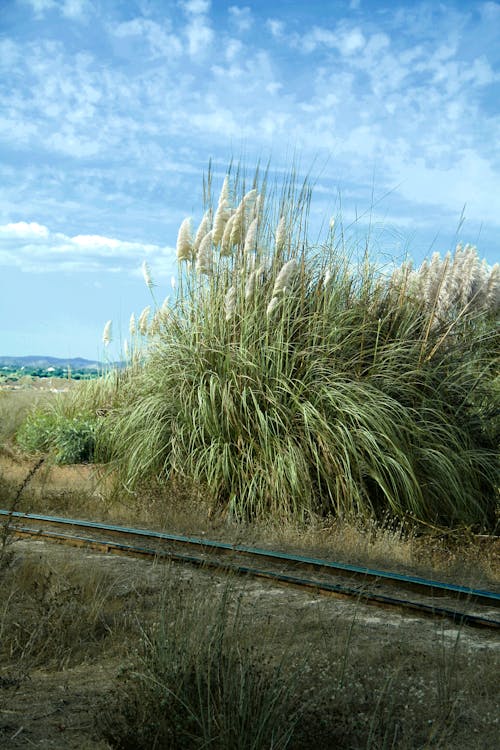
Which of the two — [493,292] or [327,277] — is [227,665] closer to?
[327,277]

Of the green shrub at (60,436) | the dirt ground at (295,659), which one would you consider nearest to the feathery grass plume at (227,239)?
the dirt ground at (295,659)

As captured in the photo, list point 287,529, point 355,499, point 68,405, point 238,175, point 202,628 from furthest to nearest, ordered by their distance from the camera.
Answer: point 68,405
point 238,175
point 355,499
point 287,529
point 202,628

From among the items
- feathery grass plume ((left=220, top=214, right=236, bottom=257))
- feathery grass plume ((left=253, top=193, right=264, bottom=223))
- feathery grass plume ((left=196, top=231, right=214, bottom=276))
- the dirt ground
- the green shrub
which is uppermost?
feathery grass plume ((left=253, top=193, right=264, bottom=223))

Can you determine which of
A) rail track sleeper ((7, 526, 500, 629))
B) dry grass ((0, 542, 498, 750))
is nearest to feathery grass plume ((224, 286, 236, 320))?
rail track sleeper ((7, 526, 500, 629))

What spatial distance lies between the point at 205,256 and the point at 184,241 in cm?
38

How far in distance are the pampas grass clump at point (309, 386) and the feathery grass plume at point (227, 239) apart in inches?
0.8

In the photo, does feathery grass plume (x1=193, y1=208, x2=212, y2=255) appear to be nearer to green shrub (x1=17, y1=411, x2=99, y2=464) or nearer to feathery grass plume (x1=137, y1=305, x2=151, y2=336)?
feathery grass plume (x1=137, y1=305, x2=151, y2=336)

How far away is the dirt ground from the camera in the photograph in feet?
11.1

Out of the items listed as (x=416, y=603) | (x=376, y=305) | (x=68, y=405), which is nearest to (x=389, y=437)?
(x=376, y=305)

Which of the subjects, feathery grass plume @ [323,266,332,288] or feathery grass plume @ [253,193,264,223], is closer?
feathery grass plume @ [323,266,332,288]

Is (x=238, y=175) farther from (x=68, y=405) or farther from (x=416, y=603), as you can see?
(x=68, y=405)

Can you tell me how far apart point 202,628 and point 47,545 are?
3.71m

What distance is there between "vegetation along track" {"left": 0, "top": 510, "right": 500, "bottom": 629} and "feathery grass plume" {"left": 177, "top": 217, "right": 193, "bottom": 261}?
341 centimetres

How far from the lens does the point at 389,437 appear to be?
25.6ft
